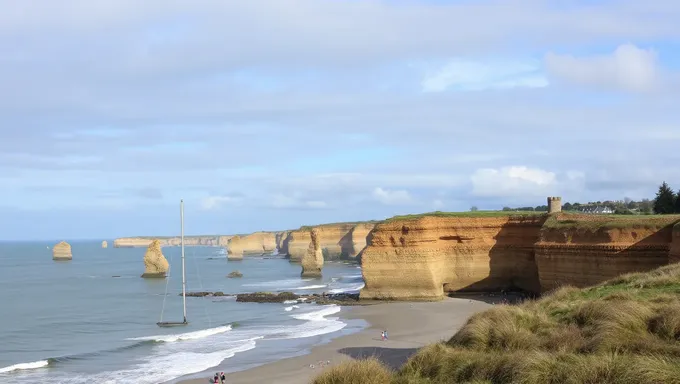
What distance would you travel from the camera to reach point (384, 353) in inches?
995

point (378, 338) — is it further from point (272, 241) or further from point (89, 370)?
point (272, 241)

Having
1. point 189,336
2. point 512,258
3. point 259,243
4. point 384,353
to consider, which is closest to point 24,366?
point 189,336

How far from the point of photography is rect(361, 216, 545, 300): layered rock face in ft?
142

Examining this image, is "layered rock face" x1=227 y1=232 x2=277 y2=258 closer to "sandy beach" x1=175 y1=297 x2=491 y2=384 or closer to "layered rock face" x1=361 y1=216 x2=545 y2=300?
"layered rock face" x1=361 y1=216 x2=545 y2=300

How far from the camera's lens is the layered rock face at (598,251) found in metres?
32.2

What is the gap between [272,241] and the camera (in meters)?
197

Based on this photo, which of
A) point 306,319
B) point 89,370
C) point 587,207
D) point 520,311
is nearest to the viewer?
point 520,311

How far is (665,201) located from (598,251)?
2190 cm

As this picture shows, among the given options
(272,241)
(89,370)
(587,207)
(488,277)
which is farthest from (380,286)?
(272,241)

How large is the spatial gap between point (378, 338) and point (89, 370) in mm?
13258

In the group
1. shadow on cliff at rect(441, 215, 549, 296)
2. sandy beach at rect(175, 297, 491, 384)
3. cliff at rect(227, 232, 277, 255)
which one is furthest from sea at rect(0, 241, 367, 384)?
cliff at rect(227, 232, 277, 255)

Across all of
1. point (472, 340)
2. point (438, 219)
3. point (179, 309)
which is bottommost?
point (179, 309)

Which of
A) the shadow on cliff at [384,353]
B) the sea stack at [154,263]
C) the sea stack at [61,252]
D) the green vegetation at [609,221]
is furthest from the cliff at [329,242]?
the shadow on cliff at [384,353]

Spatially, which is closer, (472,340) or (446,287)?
(472,340)
